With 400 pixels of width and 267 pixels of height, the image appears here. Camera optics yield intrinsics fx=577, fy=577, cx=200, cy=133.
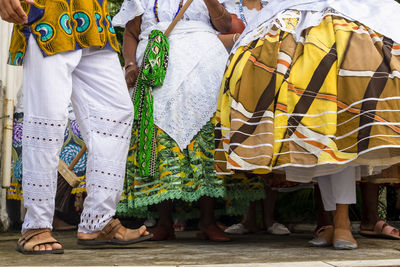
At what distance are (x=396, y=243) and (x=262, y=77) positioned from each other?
4.19ft

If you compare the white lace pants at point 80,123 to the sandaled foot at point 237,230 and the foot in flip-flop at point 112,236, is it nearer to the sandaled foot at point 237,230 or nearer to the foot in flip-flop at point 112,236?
the foot in flip-flop at point 112,236

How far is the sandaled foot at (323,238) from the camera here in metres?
3.24

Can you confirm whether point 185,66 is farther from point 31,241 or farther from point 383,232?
point 383,232

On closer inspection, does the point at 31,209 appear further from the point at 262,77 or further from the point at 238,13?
the point at 238,13

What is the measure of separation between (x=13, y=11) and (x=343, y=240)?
6.71ft

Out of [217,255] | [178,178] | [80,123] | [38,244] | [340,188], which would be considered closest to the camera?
[217,255]

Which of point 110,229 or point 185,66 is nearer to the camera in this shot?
point 110,229

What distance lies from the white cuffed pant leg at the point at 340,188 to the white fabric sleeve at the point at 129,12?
1.75 meters

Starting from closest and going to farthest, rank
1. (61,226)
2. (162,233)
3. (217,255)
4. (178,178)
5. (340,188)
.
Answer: (217,255), (340,188), (178,178), (162,233), (61,226)

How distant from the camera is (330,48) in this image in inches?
121

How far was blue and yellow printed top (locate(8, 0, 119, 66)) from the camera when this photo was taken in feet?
9.89

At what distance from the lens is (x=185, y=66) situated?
3.86 metres

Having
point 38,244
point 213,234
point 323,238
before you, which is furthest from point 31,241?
point 323,238

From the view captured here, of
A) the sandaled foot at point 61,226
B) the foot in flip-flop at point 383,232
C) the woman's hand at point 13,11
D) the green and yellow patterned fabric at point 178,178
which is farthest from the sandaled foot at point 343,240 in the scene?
Answer: the sandaled foot at point 61,226
